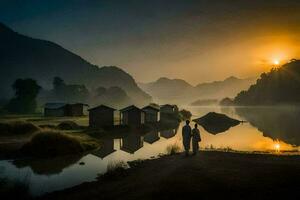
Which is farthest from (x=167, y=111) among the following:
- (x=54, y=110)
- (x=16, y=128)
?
(x=16, y=128)

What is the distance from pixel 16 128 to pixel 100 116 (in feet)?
60.0

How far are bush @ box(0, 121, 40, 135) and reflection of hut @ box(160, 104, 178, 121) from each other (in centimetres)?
5289

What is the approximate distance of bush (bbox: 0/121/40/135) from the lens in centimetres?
5472

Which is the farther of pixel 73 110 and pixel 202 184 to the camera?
pixel 73 110

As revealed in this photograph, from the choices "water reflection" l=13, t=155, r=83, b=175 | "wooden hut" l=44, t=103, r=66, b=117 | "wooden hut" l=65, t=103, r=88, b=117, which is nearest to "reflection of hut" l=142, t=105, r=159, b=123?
"wooden hut" l=65, t=103, r=88, b=117

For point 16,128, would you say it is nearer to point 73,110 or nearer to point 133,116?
point 133,116

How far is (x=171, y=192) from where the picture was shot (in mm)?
18328

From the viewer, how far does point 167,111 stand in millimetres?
119062

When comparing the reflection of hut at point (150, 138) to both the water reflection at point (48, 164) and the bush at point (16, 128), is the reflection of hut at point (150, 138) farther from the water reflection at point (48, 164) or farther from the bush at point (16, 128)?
the water reflection at point (48, 164)

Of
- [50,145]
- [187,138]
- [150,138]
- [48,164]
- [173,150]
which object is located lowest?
[48,164]

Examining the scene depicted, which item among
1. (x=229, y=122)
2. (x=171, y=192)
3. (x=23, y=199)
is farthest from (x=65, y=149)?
(x=229, y=122)

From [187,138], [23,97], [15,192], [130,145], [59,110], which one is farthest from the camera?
[23,97]

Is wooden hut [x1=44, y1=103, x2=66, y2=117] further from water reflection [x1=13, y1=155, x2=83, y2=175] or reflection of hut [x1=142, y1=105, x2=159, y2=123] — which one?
water reflection [x1=13, y1=155, x2=83, y2=175]

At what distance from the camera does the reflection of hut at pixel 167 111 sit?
349 feet
